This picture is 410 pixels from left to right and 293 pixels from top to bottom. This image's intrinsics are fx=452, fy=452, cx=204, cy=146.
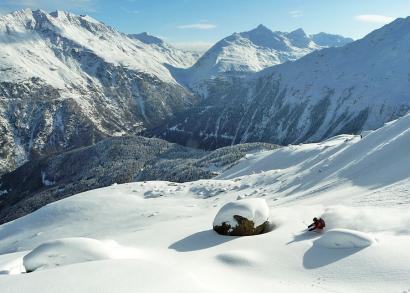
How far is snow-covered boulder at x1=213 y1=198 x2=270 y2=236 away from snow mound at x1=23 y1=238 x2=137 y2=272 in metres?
9.13

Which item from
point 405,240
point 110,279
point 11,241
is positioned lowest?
point 11,241

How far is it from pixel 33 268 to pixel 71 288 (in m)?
8.52

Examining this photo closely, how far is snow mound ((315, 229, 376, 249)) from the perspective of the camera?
2217 centimetres

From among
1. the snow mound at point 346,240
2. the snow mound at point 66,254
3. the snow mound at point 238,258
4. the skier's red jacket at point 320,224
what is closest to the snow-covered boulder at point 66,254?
the snow mound at point 66,254

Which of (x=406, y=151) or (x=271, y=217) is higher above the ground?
(x=406, y=151)

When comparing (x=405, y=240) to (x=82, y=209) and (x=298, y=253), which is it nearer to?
(x=298, y=253)

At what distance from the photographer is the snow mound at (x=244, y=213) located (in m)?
30.6

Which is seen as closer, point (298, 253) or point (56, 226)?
point (298, 253)

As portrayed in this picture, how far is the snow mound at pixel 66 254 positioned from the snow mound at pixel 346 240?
36.1 ft

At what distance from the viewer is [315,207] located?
3472cm

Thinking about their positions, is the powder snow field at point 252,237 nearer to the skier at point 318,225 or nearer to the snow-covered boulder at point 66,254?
the snow-covered boulder at point 66,254

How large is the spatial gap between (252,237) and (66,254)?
11392mm

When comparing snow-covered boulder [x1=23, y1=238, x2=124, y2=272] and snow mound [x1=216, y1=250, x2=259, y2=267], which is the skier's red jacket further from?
snow-covered boulder [x1=23, y1=238, x2=124, y2=272]

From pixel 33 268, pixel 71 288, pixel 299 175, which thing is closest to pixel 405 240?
pixel 71 288
